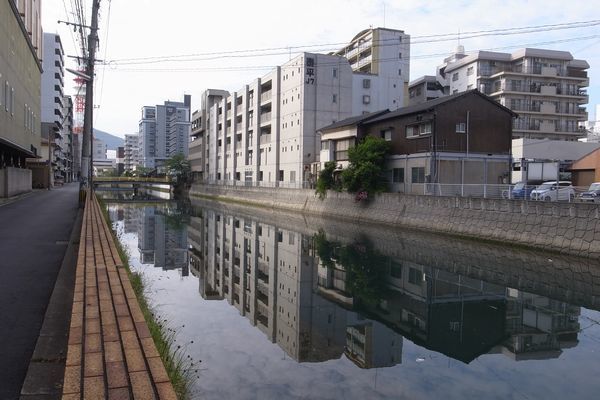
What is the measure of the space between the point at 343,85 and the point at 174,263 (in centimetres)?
3913

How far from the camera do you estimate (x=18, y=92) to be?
1277 inches

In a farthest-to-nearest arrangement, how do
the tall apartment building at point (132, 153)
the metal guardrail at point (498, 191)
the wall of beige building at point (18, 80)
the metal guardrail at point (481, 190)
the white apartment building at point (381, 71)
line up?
the tall apartment building at point (132, 153), the white apartment building at point (381, 71), the metal guardrail at point (481, 190), the wall of beige building at point (18, 80), the metal guardrail at point (498, 191)

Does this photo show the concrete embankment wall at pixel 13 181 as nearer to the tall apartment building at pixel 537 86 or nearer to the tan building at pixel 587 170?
the tan building at pixel 587 170

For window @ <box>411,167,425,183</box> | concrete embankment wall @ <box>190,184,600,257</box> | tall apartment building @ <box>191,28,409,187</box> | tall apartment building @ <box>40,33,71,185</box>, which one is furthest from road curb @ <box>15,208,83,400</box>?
tall apartment building @ <box>40,33,71,185</box>

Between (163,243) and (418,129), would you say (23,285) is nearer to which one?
(163,243)

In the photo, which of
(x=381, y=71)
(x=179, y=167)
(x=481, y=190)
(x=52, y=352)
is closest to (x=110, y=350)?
(x=52, y=352)

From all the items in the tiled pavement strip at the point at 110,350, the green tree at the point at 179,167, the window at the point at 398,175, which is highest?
the green tree at the point at 179,167

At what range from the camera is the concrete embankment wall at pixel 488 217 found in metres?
19.8

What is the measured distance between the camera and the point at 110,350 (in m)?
4.69

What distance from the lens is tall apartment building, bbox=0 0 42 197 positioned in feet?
88.5

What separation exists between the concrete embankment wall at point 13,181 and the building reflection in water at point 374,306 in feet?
50.9

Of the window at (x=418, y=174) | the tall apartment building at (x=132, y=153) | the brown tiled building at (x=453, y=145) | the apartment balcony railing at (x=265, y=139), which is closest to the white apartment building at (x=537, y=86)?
the apartment balcony railing at (x=265, y=139)

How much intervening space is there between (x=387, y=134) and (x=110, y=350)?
34.9 meters

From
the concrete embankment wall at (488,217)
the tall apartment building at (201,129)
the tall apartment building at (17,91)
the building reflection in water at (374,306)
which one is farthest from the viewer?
the tall apartment building at (201,129)
